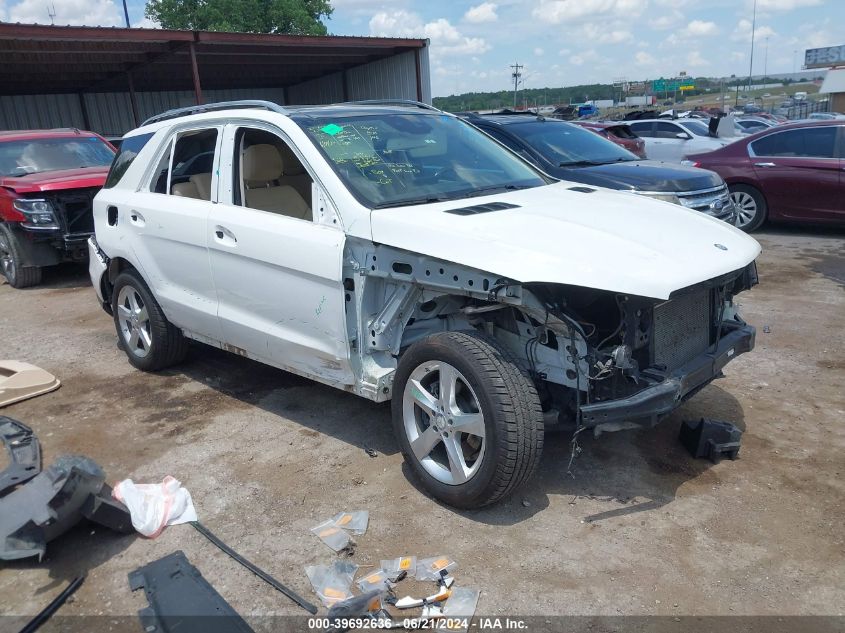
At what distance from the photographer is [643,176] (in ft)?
25.4

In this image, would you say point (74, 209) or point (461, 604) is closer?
point (461, 604)

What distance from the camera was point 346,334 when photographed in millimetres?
3748

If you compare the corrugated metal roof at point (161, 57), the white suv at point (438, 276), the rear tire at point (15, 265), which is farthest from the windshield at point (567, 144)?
the corrugated metal roof at point (161, 57)

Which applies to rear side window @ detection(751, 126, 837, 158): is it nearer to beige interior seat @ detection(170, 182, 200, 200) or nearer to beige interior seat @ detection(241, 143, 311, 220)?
beige interior seat @ detection(241, 143, 311, 220)

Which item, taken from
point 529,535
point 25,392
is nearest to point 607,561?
point 529,535

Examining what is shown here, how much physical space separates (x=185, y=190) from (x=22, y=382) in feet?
6.35

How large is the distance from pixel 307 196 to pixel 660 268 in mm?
2071

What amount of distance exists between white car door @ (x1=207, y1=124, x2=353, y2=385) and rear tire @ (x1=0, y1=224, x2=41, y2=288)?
19.1 ft

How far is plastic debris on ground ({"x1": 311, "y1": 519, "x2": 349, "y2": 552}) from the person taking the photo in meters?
3.22

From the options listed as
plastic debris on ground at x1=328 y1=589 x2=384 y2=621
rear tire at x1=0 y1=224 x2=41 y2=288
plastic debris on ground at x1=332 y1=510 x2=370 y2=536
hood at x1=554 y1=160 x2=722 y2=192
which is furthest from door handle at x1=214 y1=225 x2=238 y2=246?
rear tire at x1=0 y1=224 x2=41 y2=288

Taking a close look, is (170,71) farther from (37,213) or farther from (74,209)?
(37,213)

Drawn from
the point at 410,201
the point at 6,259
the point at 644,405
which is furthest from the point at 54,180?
the point at 644,405

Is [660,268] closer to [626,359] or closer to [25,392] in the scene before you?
[626,359]

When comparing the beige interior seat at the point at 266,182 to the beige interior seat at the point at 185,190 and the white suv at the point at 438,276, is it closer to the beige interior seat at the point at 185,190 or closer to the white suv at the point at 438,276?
the white suv at the point at 438,276
